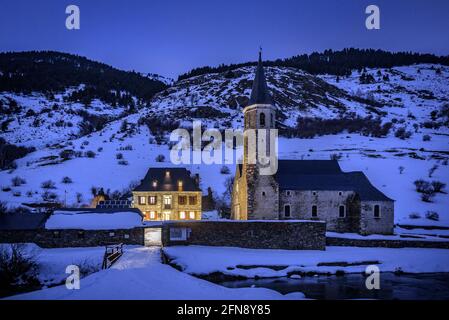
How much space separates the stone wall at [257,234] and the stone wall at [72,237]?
293cm

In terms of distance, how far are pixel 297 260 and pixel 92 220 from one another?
681 inches

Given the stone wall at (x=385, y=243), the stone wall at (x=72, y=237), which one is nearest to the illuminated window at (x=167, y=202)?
the stone wall at (x=72, y=237)

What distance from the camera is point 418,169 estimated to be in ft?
236

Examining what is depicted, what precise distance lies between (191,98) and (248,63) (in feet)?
208

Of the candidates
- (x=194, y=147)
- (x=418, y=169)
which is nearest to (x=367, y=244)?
(x=418, y=169)

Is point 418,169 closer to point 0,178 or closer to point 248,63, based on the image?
point 0,178

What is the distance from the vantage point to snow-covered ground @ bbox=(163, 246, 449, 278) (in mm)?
33750

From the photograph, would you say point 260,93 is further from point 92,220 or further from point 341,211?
point 92,220

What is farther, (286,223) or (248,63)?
(248,63)

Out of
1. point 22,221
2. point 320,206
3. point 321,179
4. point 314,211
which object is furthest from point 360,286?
point 22,221

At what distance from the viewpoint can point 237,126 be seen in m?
105

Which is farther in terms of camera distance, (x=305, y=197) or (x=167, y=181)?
(x=167, y=181)

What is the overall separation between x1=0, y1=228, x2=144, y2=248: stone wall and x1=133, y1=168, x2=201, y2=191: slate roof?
538 inches

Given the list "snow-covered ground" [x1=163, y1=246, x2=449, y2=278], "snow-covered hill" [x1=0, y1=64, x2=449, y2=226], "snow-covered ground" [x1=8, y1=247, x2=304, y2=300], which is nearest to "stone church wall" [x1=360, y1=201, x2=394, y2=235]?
"snow-covered ground" [x1=163, y1=246, x2=449, y2=278]
